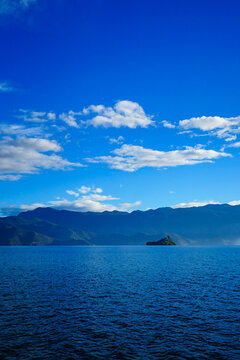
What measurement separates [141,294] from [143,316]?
16.8 metres

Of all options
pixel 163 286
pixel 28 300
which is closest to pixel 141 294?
pixel 163 286

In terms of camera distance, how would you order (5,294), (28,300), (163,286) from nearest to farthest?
1. (28,300)
2. (5,294)
3. (163,286)

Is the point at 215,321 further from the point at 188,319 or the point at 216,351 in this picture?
the point at 216,351

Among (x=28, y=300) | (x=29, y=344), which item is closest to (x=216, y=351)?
(x=29, y=344)

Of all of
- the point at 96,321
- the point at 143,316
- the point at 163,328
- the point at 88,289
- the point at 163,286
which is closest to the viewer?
the point at 163,328

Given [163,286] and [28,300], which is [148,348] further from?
[163,286]

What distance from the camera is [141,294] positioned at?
62938 millimetres

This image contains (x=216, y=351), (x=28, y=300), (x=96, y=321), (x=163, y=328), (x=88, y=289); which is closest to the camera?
(x=216, y=351)

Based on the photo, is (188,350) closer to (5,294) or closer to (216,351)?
(216,351)

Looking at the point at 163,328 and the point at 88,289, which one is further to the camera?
the point at 88,289

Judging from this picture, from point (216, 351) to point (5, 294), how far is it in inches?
1799

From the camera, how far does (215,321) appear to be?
43750 mm

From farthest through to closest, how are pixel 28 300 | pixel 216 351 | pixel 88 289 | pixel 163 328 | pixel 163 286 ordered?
pixel 163 286
pixel 88 289
pixel 28 300
pixel 163 328
pixel 216 351

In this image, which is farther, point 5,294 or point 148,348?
point 5,294
